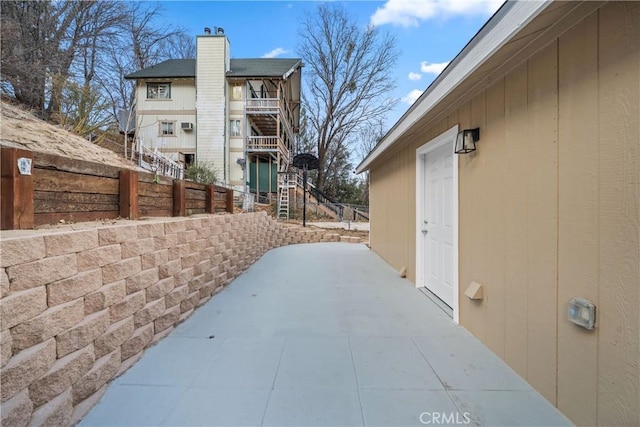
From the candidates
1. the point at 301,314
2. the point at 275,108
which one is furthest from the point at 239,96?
the point at 301,314

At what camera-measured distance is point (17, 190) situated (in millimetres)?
1558

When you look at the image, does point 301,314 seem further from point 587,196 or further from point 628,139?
point 628,139

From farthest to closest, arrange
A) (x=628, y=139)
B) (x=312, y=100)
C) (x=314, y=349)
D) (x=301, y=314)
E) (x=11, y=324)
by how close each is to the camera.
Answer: (x=312, y=100) < (x=301, y=314) < (x=314, y=349) < (x=628, y=139) < (x=11, y=324)

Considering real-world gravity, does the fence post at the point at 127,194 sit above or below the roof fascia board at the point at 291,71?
below

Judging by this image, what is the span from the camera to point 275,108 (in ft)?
49.0

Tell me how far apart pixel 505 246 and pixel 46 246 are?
9.15 ft

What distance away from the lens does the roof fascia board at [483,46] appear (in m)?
1.46

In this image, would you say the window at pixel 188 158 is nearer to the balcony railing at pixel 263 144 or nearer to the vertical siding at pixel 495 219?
the balcony railing at pixel 263 144

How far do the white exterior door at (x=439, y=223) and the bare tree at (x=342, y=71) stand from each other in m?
15.9

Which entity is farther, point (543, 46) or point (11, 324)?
point (543, 46)

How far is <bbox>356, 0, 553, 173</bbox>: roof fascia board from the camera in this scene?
1460mm

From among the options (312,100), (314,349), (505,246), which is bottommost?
(314,349)

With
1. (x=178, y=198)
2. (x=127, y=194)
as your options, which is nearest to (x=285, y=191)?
(x=178, y=198)

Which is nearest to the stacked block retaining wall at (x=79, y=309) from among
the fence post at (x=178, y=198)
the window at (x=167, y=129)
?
the fence post at (x=178, y=198)
